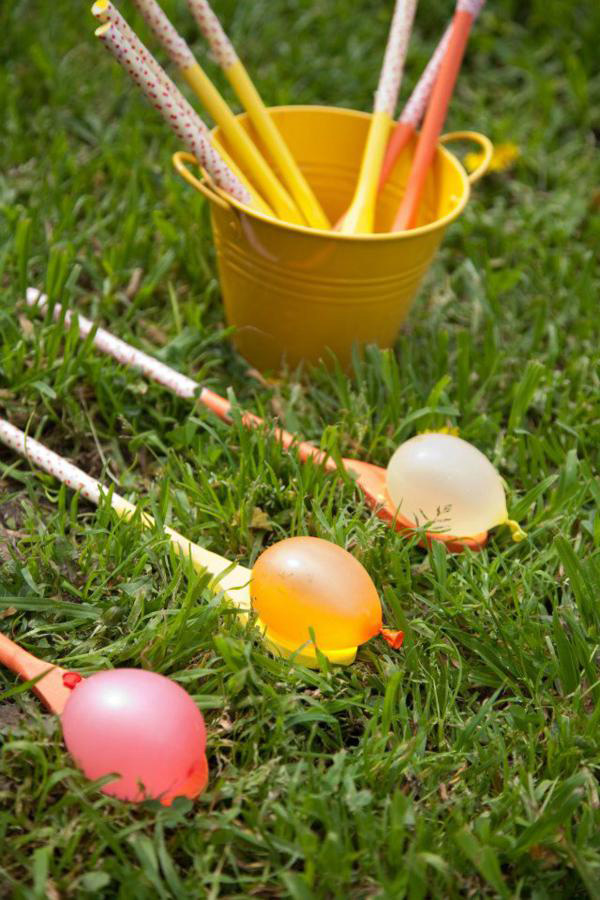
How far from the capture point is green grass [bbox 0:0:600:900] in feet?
3.17

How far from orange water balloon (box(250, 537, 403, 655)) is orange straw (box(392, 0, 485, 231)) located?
2.13ft

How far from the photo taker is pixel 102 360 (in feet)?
4.80

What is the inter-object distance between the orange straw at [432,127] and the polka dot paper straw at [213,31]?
322 millimetres

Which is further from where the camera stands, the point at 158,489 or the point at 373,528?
the point at 158,489

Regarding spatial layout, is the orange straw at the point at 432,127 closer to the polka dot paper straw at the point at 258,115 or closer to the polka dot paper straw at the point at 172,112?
the polka dot paper straw at the point at 258,115

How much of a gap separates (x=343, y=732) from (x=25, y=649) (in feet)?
1.23

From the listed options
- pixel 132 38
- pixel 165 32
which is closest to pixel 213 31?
pixel 165 32

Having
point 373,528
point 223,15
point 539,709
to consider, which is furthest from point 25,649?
point 223,15

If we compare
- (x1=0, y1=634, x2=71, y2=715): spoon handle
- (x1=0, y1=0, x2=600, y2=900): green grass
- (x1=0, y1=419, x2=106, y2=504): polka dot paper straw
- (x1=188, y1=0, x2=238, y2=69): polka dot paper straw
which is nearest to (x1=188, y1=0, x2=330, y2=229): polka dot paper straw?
(x1=188, y1=0, x2=238, y2=69): polka dot paper straw

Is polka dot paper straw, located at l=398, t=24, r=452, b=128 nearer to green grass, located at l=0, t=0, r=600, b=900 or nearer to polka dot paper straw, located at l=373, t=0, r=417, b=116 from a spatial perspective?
polka dot paper straw, located at l=373, t=0, r=417, b=116

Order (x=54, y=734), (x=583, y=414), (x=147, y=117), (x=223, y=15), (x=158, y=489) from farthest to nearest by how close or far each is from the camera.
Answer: (x=223, y=15) → (x=147, y=117) → (x=583, y=414) → (x=158, y=489) → (x=54, y=734)

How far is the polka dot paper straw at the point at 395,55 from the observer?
61.8 inches

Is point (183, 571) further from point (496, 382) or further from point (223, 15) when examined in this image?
point (223, 15)

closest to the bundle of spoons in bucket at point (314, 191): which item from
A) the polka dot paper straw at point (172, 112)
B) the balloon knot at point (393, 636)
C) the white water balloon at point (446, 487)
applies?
the polka dot paper straw at point (172, 112)
